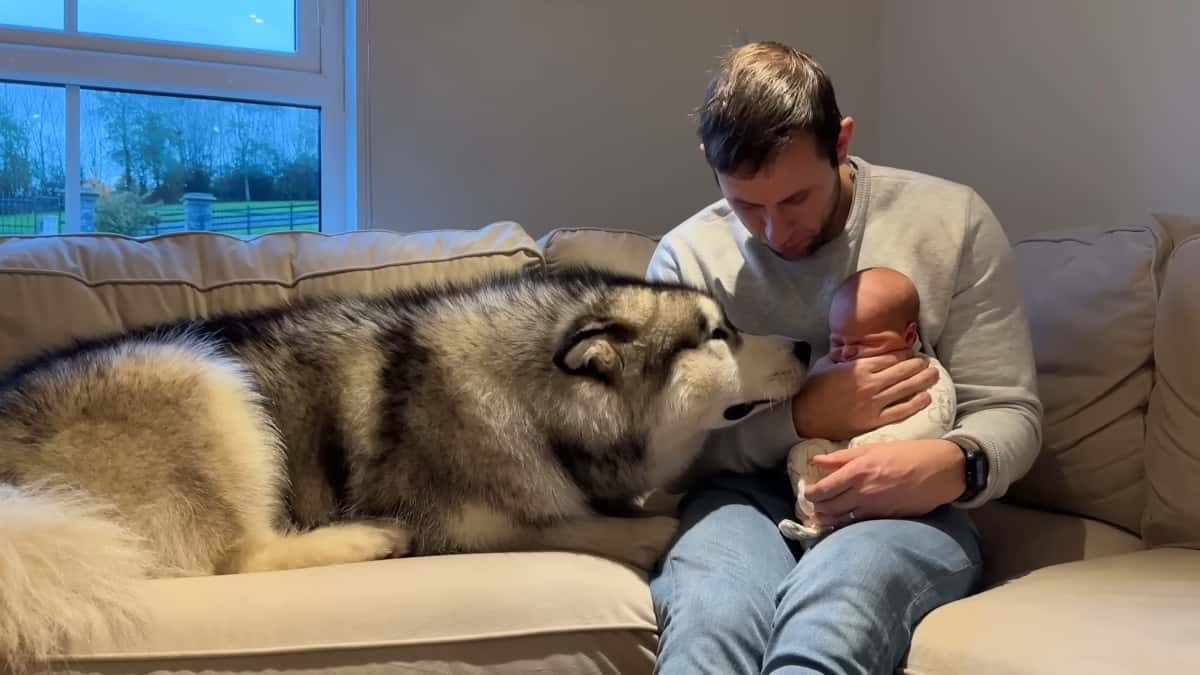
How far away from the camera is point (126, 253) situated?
6.82 ft

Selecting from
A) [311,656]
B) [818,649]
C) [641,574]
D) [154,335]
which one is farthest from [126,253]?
[818,649]

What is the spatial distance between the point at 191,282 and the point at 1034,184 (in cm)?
226

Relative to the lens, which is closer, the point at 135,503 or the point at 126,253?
the point at 135,503

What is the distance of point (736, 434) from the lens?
5.94 ft

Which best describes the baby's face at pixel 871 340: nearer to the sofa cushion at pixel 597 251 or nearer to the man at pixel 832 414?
the man at pixel 832 414

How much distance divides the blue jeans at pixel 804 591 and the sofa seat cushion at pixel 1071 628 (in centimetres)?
6

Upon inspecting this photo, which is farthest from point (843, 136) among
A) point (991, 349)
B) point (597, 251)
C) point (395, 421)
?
point (395, 421)

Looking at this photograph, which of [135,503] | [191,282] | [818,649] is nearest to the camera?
[818,649]

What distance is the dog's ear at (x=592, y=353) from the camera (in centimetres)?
164

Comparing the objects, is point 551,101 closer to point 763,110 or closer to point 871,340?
point 763,110

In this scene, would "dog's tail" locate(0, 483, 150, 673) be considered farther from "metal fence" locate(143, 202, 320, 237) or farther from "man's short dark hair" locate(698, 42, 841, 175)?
"metal fence" locate(143, 202, 320, 237)

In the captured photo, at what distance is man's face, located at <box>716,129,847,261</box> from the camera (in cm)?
157

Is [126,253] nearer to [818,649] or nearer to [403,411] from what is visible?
[403,411]

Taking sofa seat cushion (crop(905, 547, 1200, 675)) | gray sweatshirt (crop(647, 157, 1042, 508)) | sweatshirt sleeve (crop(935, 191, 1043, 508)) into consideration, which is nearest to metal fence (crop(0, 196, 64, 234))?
gray sweatshirt (crop(647, 157, 1042, 508))
